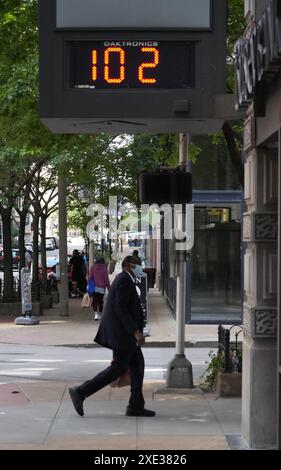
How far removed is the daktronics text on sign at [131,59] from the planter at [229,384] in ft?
12.5

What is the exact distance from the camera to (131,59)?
7988 mm

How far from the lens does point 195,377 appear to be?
13070mm

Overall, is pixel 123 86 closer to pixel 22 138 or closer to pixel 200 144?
pixel 22 138

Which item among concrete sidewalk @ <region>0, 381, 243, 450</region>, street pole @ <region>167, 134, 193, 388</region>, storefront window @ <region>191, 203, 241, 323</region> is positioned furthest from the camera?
storefront window @ <region>191, 203, 241, 323</region>

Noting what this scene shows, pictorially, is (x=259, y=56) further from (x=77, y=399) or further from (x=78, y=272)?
(x=78, y=272)

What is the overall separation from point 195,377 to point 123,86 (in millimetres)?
6321

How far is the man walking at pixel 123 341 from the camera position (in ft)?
29.8

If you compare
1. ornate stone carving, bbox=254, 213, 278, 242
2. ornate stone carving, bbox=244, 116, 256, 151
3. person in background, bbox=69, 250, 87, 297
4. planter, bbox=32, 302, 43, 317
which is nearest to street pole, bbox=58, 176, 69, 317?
planter, bbox=32, 302, 43, 317

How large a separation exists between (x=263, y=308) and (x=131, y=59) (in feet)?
8.77

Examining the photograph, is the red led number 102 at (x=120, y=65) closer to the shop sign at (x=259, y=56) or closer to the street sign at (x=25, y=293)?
the shop sign at (x=259, y=56)

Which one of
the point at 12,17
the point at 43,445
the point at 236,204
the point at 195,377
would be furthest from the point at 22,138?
the point at 236,204

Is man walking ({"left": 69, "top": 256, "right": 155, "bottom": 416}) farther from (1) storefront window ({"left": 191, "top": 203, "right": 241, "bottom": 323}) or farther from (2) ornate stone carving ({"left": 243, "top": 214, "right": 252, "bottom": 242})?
(1) storefront window ({"left": 191, "top": 203, "right": 241, "bottom": 323})

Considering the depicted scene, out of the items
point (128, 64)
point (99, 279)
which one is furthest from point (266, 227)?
point (99, 279)

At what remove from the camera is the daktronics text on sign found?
315 inches
